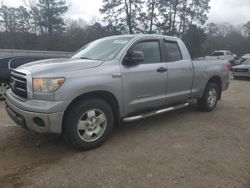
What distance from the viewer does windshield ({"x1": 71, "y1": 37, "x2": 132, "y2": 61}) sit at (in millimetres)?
4531

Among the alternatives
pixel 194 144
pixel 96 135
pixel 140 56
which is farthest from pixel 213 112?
pixel 96 135

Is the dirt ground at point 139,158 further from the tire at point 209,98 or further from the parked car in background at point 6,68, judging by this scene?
the parked car in background at point 6,68

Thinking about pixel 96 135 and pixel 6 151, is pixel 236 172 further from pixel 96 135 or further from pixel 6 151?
pixel 6 151

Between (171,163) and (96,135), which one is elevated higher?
(96,135)

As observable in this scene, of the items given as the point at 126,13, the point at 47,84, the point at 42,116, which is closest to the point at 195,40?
the point at 126,13

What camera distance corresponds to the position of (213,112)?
667 cm

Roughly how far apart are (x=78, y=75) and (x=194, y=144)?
7.54 ft

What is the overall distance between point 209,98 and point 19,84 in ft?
15.2

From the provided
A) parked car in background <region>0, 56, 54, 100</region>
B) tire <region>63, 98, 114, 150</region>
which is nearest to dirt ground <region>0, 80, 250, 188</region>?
tire <region>63, 98, 114, 150</region>

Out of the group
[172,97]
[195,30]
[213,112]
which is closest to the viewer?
[172,97]

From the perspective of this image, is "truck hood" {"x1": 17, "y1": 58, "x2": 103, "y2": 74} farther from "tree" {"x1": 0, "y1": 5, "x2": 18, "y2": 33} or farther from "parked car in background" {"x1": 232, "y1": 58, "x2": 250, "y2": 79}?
"tree" {"x1": 0, "y1": 5, "x2": 18, "y2": 33}

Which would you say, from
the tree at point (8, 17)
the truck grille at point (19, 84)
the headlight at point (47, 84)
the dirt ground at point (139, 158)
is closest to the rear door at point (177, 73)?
the dirt ground at point (139, 158)

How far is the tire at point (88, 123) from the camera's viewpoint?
3.80 metres

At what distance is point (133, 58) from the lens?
4.34 m
